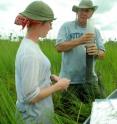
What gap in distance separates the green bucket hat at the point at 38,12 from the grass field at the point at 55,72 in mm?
575

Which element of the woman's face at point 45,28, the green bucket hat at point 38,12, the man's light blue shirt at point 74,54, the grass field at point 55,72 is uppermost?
the green bucket hat at point 38,12

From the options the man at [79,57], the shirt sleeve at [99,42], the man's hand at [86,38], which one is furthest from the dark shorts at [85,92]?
the man's hand at [86,38]

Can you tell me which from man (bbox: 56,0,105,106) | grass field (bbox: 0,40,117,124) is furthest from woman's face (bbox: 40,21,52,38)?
man (bbox: 56,0,105,106)

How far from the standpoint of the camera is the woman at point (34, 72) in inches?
117

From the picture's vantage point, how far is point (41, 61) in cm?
304

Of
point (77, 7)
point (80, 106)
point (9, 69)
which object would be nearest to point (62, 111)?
point (80, 106)

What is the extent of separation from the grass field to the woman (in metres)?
0.10

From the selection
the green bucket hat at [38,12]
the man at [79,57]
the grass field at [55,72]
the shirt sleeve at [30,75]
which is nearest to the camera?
the shirt sleeve at [30,75]

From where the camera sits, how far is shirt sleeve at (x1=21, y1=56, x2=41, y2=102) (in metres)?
2.96

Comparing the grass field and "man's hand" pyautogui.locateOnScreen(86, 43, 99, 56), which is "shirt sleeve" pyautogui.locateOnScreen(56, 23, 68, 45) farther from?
the grass field

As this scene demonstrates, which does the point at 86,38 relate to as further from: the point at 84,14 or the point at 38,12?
the point at 38,12

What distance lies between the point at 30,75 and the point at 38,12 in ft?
1.29

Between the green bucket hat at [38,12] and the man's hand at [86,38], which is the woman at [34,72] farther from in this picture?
the man's hand at [86,38]

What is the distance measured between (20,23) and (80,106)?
4.39ft
